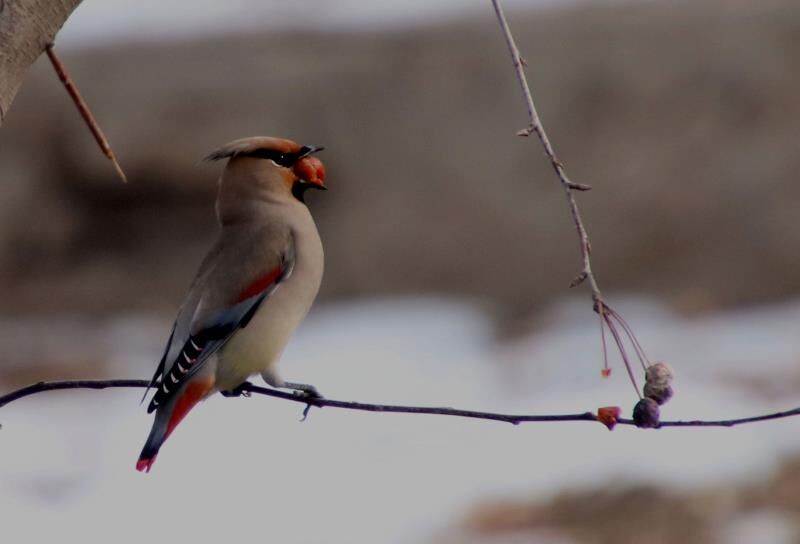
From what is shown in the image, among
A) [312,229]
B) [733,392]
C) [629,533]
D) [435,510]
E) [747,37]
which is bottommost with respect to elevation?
[312,229]

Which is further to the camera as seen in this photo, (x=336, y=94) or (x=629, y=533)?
(x=336, y=94)

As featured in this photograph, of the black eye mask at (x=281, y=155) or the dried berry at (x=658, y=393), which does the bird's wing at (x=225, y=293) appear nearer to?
the black eye mask at (x=281, y=155)

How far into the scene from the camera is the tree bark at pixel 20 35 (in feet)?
6.77

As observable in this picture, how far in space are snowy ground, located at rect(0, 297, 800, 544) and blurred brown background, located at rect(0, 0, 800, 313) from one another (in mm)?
832

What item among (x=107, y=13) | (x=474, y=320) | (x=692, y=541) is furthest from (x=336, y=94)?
(x=692, y=541)

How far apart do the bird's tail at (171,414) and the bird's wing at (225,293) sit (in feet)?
0.08

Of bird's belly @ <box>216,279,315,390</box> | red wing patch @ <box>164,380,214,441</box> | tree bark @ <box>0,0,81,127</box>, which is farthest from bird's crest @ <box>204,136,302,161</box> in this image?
tree bark @ <box>0,0,81,127</box>

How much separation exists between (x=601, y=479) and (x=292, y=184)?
365 cm

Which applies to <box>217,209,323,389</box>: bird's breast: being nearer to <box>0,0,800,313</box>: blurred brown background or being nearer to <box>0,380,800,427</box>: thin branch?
<box>0,380,800,427</box>: thin branch

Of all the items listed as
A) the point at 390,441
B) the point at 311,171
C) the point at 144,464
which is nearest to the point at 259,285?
the point at 311,171

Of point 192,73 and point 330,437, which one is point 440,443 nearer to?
point 330,437

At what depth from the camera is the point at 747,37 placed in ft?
32.4

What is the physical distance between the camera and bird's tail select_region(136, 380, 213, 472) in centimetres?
294

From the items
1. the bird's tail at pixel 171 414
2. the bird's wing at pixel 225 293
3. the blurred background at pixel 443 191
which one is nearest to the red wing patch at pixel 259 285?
the bird's wing at pixel 225 293
